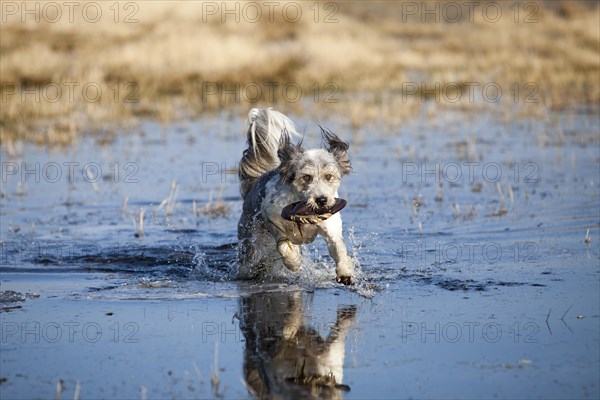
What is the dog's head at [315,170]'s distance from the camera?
6.64m

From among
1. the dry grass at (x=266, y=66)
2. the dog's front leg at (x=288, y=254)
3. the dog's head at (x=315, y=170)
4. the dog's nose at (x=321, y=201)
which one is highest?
the dry grass at (x=266, y=66)

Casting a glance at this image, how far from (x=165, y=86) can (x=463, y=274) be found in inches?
581

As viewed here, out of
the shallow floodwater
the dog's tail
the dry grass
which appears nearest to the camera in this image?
the shallow floodwater

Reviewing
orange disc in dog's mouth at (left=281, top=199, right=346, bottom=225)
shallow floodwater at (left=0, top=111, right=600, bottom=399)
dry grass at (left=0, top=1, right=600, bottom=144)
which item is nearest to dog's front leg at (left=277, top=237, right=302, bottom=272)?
shallow floodwater at (left=0, top=111, right=600, bottom=399)

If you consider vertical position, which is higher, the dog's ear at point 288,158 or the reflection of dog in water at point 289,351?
the dog's ear at point 288,158

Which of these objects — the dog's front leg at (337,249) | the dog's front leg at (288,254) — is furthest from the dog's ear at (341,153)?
the dog's front leg at (288,254)

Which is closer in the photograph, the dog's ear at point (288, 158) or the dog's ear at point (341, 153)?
the dog's ear at point (288, 158)

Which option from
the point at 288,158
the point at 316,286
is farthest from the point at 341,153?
→ the point at 316,286

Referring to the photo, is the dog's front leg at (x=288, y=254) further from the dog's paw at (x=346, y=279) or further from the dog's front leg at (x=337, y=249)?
the dog's paw at (x=346, y=279)

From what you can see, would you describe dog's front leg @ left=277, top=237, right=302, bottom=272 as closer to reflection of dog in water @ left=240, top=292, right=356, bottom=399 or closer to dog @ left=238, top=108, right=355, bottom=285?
dog @ left=238, top=108, right=355, bottom=285

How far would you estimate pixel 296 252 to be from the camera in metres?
7.25

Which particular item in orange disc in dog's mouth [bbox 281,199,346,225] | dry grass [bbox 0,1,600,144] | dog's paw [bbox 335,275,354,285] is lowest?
dog's paw [bbox 335,275,354,285]

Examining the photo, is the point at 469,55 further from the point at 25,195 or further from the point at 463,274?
the point at 463,274

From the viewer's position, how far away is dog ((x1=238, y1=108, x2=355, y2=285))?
6.80 meters
